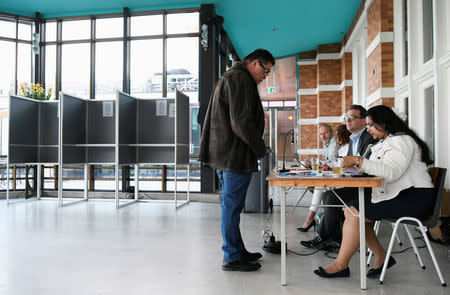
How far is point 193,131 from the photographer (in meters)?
6.80

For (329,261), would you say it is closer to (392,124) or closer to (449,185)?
(392,124)

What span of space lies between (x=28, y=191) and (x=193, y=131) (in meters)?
3.37

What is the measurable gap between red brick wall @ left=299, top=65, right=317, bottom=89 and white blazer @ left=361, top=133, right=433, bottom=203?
7948 millimetres

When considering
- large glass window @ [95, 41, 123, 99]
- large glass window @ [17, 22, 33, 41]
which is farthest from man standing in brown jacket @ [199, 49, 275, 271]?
large glass window @ [17, 22, 33, 41]

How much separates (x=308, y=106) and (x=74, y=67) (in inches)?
245

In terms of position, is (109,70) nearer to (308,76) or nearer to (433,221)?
(308,76)

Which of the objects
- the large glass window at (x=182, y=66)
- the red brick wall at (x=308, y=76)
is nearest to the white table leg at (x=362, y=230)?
the large glass window at (x=182, y=66)

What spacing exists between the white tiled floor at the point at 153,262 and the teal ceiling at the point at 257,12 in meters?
4.04

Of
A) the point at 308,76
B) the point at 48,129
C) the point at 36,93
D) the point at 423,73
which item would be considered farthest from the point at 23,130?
the point at 308,76

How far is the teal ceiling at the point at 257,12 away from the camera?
20.5 feet

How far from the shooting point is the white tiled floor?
82.7 inches

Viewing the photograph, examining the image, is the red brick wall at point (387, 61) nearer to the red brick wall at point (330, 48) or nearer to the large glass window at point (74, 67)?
the red brick wall at point (330, 48)

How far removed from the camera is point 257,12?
21.8 ft

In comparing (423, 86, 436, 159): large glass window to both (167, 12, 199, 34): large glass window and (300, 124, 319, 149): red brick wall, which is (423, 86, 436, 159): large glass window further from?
(300, 124, 319, 149): red brick wall
